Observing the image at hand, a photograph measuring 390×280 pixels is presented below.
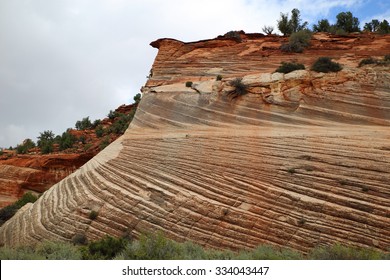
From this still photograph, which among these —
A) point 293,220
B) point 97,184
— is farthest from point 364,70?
point 97,184

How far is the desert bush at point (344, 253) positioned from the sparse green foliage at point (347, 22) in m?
20.2

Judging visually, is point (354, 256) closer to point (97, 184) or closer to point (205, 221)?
point (205, 221)

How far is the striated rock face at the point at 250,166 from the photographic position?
10.6m

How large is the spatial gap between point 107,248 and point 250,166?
16.1 feet

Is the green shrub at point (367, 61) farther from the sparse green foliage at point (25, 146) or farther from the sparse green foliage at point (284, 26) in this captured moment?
the sparse green foliage at point (25, 146)

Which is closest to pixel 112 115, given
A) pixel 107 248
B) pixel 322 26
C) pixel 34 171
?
pixel 34 171

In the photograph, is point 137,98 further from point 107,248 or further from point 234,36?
point 107,248

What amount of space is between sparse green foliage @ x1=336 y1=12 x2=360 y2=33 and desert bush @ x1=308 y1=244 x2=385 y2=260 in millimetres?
20158

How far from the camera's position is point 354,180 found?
428 inches

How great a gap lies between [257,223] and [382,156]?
4.09m

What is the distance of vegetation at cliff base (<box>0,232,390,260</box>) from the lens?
866cm

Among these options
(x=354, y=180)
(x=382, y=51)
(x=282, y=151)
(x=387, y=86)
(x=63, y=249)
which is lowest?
(x=63, y=249)

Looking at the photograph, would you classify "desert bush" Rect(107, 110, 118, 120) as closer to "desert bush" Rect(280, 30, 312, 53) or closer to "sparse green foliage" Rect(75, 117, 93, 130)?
"sparse green foliage" Rect(75, 117, 93, 130)

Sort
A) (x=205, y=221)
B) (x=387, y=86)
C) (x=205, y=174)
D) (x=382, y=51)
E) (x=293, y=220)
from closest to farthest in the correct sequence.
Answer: (x=293, y=220) < (x=205, y=221) < (x=205, y=174) < (x=387, y=86) < (x=382, y=51)
